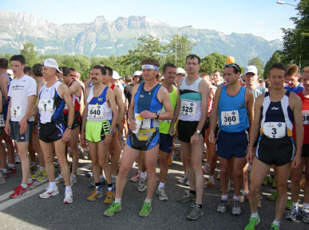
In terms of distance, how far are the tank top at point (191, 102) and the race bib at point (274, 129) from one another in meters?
1.05

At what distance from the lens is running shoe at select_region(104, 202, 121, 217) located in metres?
4.01

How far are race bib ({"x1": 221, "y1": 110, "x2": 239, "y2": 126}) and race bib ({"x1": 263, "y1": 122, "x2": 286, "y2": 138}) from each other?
0.59 metres

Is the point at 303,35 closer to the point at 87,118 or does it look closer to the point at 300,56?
the point at 300,56

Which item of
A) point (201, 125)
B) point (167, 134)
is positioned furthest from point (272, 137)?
point (167, 134)

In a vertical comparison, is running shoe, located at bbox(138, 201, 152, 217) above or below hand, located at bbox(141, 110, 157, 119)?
below

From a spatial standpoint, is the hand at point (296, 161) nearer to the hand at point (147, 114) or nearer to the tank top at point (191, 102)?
the tank top at point (191, 102)

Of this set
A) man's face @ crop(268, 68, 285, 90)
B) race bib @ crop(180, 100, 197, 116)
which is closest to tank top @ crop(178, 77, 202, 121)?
race bib @ crop(180, 100, 197, 116)

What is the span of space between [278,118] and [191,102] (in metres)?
1.31

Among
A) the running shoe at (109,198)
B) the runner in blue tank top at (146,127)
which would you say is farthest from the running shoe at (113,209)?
the running shoe at (109,198)

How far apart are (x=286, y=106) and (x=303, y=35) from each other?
3585 centimetres

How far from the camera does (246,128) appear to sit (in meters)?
4.20

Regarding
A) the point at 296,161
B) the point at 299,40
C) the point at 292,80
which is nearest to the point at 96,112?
the point at 296,161

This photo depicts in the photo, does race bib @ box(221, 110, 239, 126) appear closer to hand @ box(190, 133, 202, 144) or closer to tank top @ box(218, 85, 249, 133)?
tank top @ box(218, 85, 249, 133)

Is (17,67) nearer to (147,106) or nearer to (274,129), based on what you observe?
(147,106)
